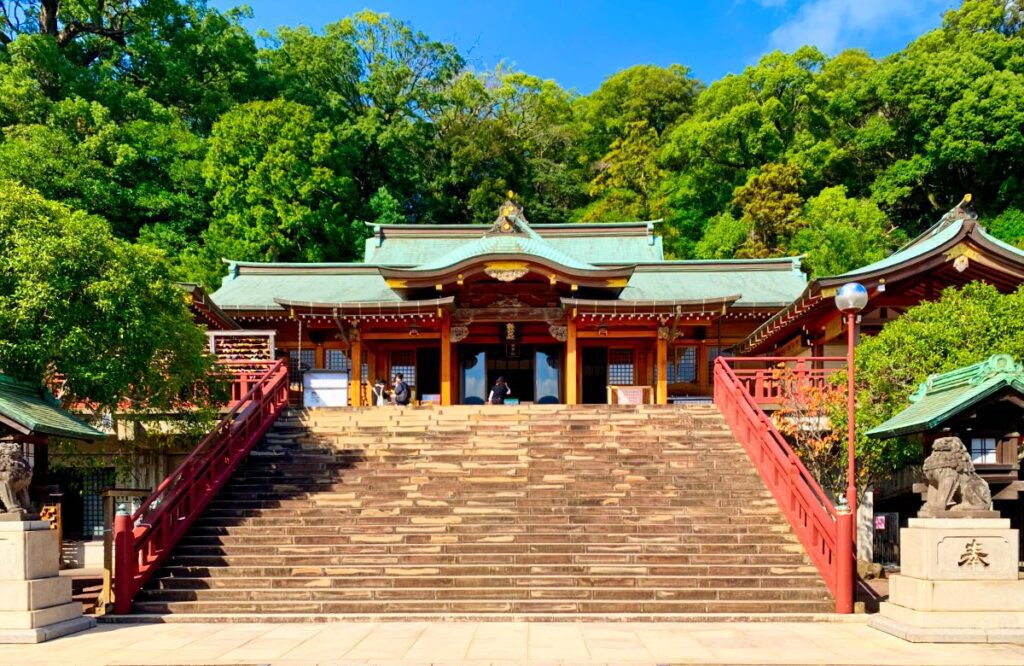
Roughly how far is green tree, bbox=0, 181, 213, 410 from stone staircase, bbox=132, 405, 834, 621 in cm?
300

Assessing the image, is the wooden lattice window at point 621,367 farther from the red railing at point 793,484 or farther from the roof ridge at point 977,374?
the roof ridge at point 977,374

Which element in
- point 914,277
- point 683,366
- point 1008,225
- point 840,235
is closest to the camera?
point 914,277

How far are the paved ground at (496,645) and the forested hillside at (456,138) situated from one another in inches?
881

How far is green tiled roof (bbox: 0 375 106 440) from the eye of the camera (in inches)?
392

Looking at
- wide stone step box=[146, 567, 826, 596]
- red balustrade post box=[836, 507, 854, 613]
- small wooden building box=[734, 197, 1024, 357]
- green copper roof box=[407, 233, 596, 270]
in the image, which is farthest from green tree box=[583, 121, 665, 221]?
wide stone step box=[146, 567, 826, 596]

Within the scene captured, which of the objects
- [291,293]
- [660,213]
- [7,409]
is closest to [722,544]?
[7,409]

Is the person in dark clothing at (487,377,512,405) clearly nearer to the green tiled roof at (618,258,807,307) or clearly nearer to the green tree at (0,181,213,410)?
the green tiled roof at (618,258,807,307)

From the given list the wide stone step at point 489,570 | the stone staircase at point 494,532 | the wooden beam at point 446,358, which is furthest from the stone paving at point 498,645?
the wooden beam at point 446,358

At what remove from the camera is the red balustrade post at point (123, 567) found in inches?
432

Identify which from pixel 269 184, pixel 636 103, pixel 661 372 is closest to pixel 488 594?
pixel 661 372

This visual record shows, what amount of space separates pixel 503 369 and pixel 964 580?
16597 millimetres

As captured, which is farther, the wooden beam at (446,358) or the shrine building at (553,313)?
the wooden beam at (446,358)

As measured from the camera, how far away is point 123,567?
1105cm

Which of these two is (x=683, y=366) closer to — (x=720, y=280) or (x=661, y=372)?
(x=661, y=372)
